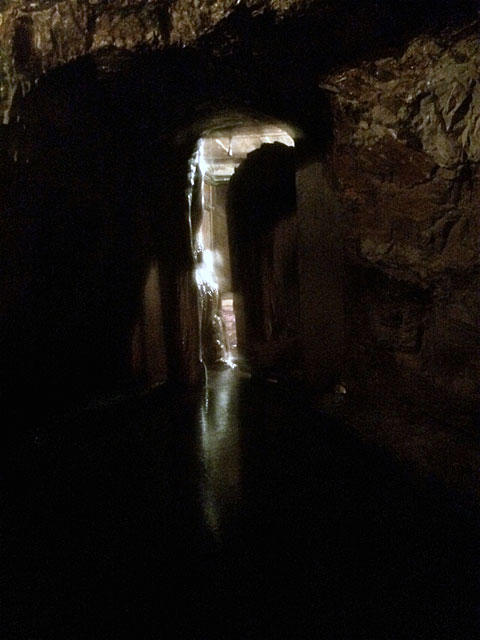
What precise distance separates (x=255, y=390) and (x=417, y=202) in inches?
138

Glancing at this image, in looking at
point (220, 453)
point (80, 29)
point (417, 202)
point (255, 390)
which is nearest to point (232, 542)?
point (220, 453)

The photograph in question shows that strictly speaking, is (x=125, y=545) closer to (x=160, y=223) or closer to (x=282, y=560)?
(x=282, y=560)

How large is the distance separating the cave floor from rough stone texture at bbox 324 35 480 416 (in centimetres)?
100

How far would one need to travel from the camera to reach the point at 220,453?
4160 mm

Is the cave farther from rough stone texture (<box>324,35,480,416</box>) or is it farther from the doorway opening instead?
the doorway opening

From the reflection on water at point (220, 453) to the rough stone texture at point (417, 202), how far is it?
5.28 ft

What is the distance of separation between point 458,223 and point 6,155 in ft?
12.1

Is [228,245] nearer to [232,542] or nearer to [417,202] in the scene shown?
[417,202]

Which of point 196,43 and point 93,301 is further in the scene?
point 93,301

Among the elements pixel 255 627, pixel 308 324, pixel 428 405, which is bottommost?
pixel 255 627

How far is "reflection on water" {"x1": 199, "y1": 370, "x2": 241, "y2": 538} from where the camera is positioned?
3189 millimetres

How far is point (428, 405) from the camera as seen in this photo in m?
3.61

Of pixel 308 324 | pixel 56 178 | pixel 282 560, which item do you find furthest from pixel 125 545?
pixel 56 178

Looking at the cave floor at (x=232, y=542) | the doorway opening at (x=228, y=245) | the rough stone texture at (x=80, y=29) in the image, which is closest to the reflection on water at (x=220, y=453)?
the cave floor at (x=232, y=542)
